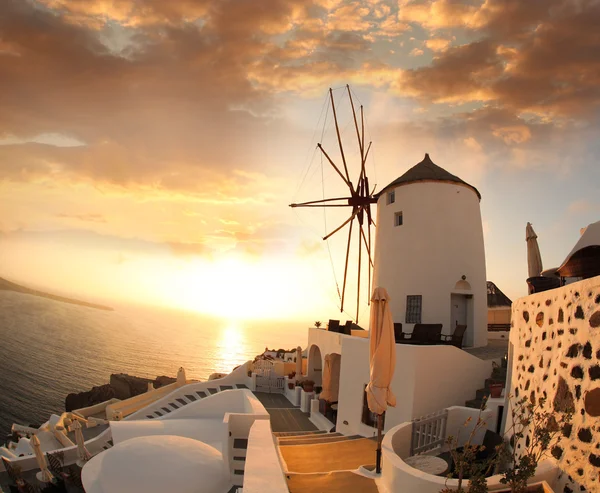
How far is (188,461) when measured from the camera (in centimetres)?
933

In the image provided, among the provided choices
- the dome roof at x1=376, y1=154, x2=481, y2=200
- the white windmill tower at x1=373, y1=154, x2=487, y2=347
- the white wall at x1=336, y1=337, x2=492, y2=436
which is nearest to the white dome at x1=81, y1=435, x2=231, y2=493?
the white wall at x1=336, y1=337, x2=492, y2=436

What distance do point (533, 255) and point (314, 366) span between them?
11.1 metres

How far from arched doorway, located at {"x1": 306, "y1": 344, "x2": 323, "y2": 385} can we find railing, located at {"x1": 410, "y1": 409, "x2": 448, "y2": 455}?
34.7 ft

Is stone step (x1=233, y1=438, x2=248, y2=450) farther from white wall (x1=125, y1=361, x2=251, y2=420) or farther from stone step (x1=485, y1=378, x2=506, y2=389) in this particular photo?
white wall (x1=125, y1=361, x2=251, y2=420)

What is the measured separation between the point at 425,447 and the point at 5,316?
13150 cm

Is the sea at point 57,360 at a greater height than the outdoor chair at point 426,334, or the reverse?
the outdoor chair at point 426,334

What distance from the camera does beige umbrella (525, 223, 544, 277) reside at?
1205cm

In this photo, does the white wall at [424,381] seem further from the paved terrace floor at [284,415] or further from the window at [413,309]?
the window at [413,309]

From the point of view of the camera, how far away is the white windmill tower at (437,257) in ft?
49.1

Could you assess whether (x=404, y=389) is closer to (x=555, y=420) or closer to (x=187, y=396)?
(x=555, y=420)

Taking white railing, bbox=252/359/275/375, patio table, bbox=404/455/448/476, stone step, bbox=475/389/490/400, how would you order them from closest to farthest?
1. patio table, bbox=404/455/448/476
2. stone step, bbox=475/389/490/400
3. white railing, bbox=252/359/275/375

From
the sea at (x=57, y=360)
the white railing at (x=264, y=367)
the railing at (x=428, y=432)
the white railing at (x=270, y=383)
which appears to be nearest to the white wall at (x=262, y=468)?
the railing at (x=428, y=432)

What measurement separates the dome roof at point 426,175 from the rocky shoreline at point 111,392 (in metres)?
31.0

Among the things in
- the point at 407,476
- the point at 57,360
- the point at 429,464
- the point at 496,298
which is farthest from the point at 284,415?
the point at 57,360
